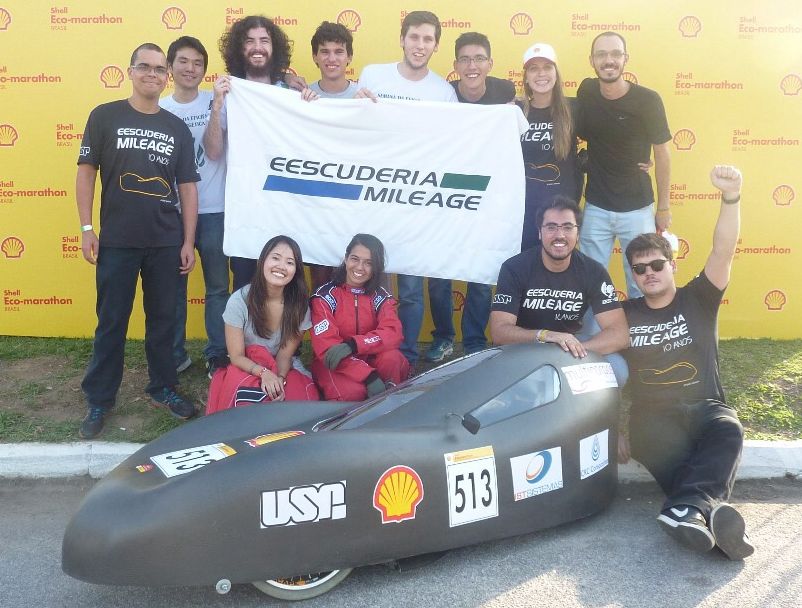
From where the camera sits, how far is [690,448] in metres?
3.72

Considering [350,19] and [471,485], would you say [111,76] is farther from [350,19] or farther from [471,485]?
[471,485]

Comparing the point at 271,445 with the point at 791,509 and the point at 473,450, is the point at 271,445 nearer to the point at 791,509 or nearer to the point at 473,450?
the point at 473,450

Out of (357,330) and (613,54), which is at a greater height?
(613,54)

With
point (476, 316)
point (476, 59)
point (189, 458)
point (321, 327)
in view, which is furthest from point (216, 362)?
point (476, 59)

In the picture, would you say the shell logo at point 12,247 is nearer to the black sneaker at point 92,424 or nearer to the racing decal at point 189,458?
the black sneaker at point 92,424

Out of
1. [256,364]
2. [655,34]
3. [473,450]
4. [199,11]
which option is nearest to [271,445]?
[473,450]

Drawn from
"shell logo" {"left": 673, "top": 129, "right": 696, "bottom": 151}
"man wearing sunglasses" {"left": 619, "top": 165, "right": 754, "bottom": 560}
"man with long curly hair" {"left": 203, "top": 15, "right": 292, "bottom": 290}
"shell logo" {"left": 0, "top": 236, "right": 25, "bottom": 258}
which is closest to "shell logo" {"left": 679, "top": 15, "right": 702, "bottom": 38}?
"shell logo" {"left": 673, "top": 129, "right": 696, "bottom": 151}

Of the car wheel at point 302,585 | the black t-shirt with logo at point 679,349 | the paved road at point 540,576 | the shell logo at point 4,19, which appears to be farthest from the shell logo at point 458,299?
the shell logo at point 4,19

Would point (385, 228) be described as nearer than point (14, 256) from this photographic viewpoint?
Yes

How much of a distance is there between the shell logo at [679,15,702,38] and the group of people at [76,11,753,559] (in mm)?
1524

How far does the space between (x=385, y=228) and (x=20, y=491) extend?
2.57 m

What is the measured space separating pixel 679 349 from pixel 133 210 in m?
3.02

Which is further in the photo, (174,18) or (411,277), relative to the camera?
(174,18)

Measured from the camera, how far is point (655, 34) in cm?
604
